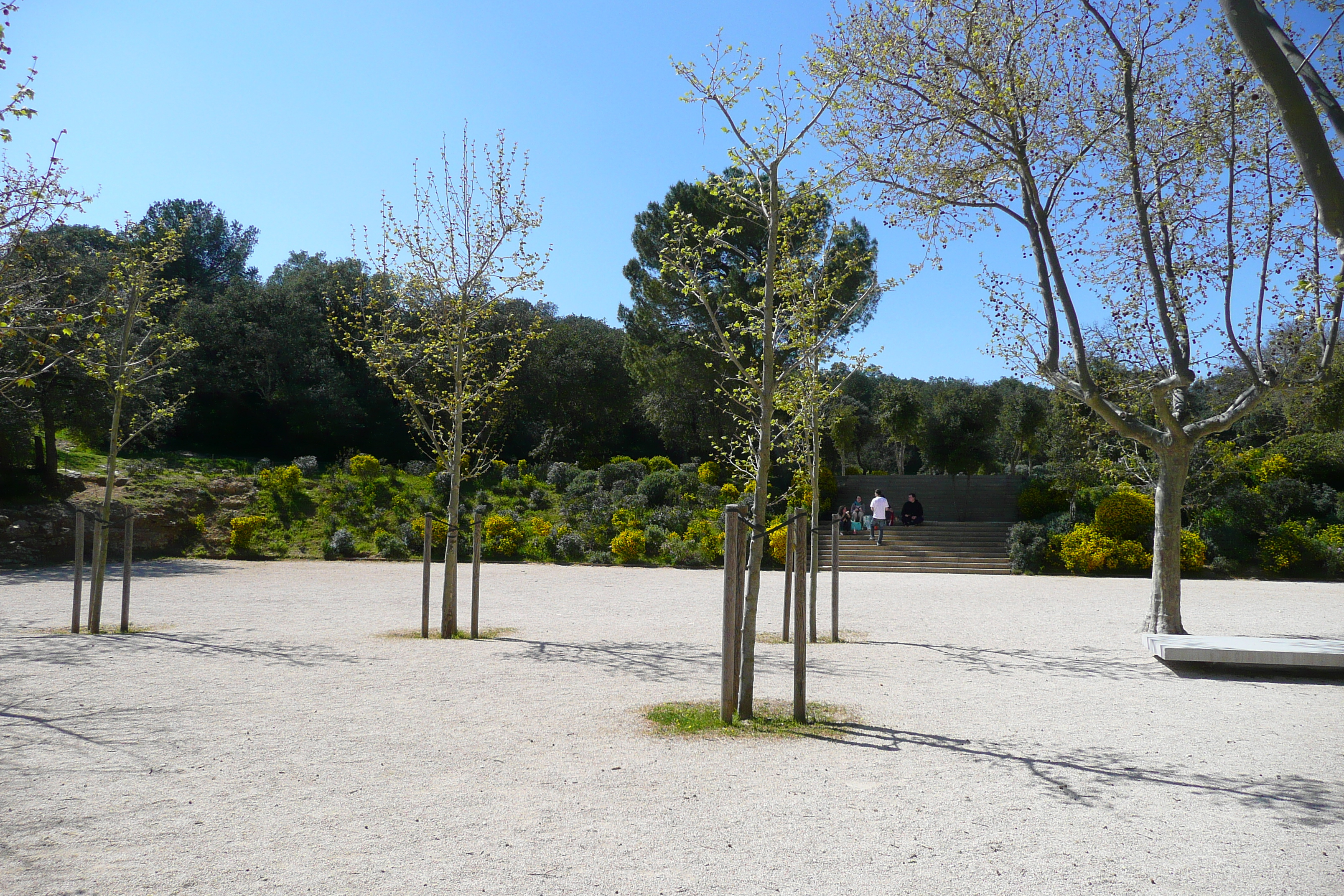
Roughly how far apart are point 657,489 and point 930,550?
738cm

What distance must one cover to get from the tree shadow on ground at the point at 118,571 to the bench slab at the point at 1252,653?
46.9ft

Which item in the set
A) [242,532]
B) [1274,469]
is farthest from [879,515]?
[242,532]

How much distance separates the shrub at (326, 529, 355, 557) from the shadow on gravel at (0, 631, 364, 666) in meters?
10.6

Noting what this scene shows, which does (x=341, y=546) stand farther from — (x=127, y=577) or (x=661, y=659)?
(x=661, y=659)

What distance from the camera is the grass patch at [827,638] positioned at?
9.62 m

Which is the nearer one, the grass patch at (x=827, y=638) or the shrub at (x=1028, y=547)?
the grass patch at (x=827, y=638)

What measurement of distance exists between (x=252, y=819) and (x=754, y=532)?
3.19 metres

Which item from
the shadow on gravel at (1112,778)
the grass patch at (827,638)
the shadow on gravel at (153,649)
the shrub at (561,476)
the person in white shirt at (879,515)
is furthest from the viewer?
the shrub at (561,476)

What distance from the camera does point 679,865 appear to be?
131 inches

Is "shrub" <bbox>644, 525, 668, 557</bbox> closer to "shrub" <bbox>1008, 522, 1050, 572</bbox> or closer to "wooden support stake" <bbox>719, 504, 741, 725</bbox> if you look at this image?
"shrub" <bbox>1008, 522, 1050, 572</bbox>

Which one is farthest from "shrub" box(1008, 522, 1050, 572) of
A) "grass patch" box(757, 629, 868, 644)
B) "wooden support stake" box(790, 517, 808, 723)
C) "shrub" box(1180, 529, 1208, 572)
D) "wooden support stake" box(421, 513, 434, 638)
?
"wooden support stake" box(790, 517, 808, 723)

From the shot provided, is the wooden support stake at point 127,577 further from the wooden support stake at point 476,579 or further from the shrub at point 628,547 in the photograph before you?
the shrub at point 628,547

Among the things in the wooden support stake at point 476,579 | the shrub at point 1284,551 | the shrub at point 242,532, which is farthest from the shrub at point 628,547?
the shrub at point 1284,551

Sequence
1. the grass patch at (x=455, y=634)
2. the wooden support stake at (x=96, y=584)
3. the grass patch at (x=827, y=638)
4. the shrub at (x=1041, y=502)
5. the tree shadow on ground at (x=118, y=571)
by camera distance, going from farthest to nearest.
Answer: the shrub at (x=1041, y=502)
the tree shadow on ground at (x=118, y=571)
the grass patch at (x=827, y=638)
the grass patch at (x=455, y=634)
the wooden support stake at (x=96, y=584)
